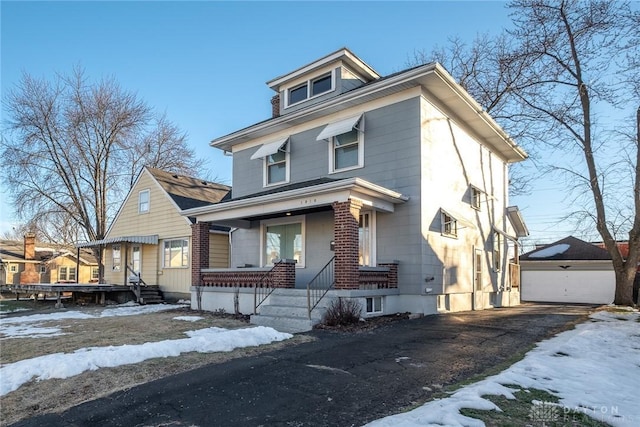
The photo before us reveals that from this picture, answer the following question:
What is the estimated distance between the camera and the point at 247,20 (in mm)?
13203

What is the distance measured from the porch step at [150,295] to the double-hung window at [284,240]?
686cm

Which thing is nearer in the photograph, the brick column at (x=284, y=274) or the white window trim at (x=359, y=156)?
the brick column at (x=284, y=274)

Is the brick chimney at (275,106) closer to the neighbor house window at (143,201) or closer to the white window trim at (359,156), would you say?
the white window trim at (359,156)

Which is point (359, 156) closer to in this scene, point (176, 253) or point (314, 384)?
point (314, 384)

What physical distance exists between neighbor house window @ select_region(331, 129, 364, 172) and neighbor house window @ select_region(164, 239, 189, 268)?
29.4 feet

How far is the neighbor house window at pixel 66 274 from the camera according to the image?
41906 mm

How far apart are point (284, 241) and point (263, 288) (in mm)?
3153

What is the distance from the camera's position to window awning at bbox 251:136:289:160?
14734 millimetres

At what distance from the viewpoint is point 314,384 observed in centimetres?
523

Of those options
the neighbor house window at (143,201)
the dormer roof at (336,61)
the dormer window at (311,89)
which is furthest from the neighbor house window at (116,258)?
the dormer window at (311,89)

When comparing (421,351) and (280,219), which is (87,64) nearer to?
(280,219)

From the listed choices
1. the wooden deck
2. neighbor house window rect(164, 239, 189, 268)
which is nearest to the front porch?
neighbor house window rect(164, 239, 189, 268)

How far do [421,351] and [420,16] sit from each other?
10.8 m

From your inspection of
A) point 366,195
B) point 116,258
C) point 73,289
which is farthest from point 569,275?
point 73,289
